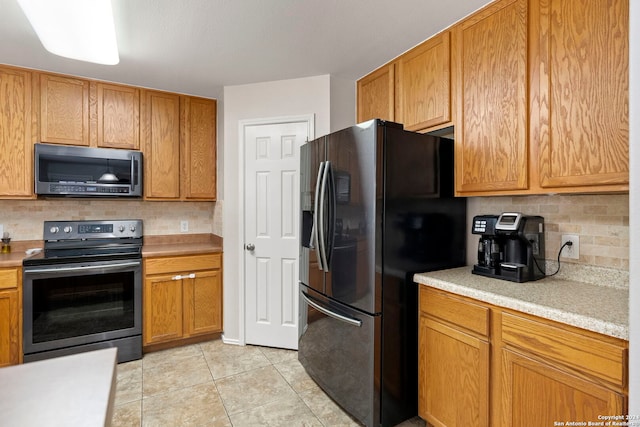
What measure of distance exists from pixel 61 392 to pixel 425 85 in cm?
225

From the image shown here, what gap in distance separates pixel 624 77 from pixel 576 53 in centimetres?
23

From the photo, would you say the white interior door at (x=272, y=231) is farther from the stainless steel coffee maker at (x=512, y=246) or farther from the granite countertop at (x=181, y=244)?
the stainless steel coffee maker at (x=512, y=246)

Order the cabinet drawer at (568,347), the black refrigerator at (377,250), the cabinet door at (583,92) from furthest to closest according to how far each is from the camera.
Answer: the black refrigerator at (377,250)
the cabinet door at (583,92)
the cabinet drawer at (568,347)

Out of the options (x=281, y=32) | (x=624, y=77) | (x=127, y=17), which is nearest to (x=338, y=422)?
(x=624, y=77)

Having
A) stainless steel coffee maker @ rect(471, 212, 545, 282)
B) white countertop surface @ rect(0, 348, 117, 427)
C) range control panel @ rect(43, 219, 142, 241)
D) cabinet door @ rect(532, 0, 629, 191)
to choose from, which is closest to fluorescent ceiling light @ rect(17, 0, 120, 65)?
range control panel @ rect(43, 219, 142, 241)

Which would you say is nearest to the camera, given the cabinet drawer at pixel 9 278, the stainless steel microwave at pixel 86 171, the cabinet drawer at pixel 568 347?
the cabinet drawer at pixel 568 347

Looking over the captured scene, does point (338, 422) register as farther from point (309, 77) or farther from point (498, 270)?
point (309, 77)

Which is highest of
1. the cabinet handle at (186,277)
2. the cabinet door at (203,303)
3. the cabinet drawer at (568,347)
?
the cabinet drawer at (568,347)

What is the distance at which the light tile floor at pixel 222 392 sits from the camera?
1.94 metres

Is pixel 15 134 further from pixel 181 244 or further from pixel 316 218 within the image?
pixel 316 218

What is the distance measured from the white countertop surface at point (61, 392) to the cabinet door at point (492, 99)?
5.97ft

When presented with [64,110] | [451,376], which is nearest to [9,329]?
[64,110]

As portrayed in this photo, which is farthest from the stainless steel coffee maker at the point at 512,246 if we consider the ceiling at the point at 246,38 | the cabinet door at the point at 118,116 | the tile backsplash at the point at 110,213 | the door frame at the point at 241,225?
the cabinet door at the point at 118,116

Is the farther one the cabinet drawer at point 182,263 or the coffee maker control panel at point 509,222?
the cabinet drawer at point 182,263
